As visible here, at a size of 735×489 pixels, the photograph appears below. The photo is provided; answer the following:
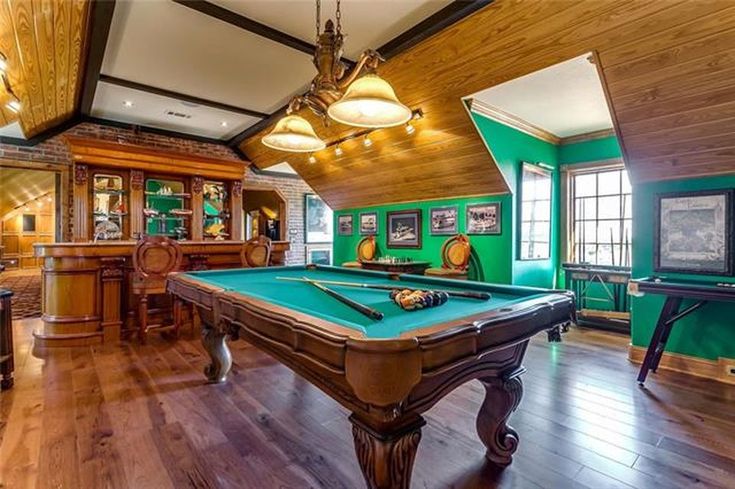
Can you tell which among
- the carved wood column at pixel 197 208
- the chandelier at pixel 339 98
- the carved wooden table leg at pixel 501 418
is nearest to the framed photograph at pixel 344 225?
the carved wood column at pixel 197 208

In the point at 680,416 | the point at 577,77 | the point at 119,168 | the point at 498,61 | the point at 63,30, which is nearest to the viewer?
the point at 680,416

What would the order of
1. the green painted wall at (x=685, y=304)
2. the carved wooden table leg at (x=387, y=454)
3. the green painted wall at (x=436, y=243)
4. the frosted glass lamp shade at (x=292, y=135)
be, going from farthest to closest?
the green painted wall at (x=436, y=243)
the green painted wall at (x=685, y=304)
the frosted glass lamp shade at (x=292, y=135)
the carved wooden table leg at (x=387, y=454)

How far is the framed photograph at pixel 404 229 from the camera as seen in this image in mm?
6160

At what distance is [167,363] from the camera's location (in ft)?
10.6

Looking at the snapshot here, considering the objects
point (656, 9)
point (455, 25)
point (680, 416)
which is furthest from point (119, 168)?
point (680, 416)

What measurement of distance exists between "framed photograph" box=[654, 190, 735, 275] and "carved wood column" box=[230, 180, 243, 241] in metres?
6.30

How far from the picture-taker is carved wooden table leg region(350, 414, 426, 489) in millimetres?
1172

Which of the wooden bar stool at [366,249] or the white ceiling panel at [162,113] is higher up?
the white ceiling panel at [162,113]

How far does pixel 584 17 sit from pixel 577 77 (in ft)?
3.56

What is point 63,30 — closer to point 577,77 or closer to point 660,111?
point 577,77

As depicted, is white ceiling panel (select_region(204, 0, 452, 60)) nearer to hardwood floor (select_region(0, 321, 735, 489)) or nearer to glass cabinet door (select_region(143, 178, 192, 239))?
hardwood floor (select_region(0, 321, 735, 489))

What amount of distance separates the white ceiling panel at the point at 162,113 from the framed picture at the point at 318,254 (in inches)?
123

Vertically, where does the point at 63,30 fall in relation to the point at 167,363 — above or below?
above

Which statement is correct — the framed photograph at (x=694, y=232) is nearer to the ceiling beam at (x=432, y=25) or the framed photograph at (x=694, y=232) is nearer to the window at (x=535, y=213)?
the window at (x=535, y=213)
